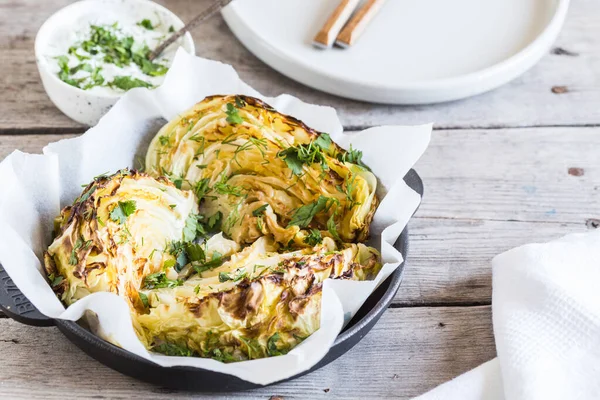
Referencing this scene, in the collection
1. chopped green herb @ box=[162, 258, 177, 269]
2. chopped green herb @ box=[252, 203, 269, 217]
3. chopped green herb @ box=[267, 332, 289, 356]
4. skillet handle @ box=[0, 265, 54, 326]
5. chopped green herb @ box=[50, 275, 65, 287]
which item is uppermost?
chopped green herb @ box=[267, 332, 289, 356]

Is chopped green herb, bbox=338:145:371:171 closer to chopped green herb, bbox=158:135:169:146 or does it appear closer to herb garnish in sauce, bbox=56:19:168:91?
chopped green herb, bbox=158:135:169:146

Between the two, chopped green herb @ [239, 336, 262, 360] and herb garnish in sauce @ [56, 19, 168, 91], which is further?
herb garnish in sauce @ [56, 19, 168, 91]

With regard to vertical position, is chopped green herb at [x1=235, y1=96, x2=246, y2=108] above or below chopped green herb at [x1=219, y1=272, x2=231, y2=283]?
above

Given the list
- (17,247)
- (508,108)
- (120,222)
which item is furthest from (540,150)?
(17,247)

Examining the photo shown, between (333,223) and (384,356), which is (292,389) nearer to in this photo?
(384,356)

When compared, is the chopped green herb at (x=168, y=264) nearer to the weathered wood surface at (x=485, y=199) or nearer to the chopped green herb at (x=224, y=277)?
the chopped green herb at (x=224, y=277)

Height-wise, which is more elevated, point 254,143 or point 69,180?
point 254,143

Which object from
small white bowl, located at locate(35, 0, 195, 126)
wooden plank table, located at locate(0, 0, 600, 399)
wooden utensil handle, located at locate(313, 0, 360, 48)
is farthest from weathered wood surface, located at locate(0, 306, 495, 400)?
wooden utensil handle, located at locate(313, 0, 360, 48)
